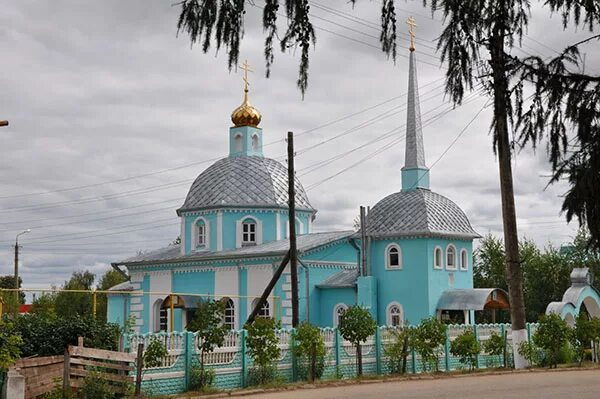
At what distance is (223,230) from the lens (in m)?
36.8

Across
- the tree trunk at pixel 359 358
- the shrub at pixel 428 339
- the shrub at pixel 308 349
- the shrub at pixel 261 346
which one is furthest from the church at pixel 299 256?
the shrub at pixel 261 346

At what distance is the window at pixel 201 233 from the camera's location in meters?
37.6

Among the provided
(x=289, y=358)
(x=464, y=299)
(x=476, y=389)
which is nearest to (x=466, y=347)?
(x=289, y=358)

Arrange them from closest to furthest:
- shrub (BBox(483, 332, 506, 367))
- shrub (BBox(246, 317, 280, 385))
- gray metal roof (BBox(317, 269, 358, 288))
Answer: shrub (BBox(246, 317, 280, 385)), shrub (BBox(483, 332, 506, 367)), gray metal roof (BBox(317, 269, 358, 288))

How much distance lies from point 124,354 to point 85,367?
2.79 ft

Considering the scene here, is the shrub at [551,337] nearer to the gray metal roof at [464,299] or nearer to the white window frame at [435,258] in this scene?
the gray metal roof at [464,299]

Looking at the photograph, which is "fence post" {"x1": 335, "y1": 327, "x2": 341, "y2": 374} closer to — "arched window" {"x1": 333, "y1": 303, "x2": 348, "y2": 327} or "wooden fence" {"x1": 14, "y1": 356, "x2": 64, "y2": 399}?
"wooden fence" {"x1": 14, "y1": 356, "x2": 64, "y2": 399}

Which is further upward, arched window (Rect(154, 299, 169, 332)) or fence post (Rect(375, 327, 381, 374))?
arched window (Rect(154, 299, 169, 332))

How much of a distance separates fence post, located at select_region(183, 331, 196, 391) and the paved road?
60.9 inches

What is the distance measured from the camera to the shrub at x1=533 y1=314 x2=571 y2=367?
21781mm

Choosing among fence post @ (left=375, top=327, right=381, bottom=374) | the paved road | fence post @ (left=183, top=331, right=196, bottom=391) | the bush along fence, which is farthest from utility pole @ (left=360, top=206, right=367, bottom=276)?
fence post @ (left=183, top=331, right=196, bottom=391)

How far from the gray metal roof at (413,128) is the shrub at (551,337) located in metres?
12.6

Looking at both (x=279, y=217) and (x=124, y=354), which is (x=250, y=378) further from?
(x=279, y=217)

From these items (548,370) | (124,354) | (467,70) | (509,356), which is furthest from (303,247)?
(467,70)
